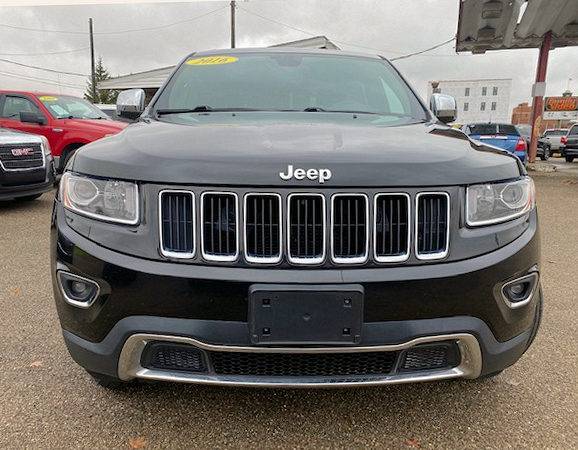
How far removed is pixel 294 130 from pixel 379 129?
396 millimetres

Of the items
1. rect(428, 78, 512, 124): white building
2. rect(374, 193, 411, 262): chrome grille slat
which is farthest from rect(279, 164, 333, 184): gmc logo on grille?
rect(428, 78, 512, 124): white building

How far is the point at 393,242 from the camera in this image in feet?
5.49

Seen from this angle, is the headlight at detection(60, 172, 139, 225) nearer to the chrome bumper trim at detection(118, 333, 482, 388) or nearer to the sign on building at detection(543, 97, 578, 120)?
the chrome bumper trim at detection(118, 333, 482, 388)

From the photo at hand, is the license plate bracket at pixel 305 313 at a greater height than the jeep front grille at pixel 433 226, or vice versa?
the jeep front grille at pixel 433 226

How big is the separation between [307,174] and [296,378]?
28.0 inches

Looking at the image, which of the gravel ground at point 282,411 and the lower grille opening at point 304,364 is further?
the gravel ground at point 282,411

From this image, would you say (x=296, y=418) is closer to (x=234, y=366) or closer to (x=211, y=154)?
(x=234, y=366)

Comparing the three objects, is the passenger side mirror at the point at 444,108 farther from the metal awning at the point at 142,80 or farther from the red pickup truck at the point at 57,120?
the metal awning at the point at 142,80

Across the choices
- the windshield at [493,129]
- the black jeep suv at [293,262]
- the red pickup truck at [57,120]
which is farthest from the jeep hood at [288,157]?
the windshield at [493,129]

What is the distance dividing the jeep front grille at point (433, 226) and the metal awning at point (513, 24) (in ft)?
39.8

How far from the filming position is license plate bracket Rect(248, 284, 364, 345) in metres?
1.59

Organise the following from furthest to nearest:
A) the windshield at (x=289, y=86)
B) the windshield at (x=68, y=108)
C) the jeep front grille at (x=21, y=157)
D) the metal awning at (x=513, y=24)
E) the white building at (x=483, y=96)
Result: 1. the white building at (x=483, y=96)
2. the metal awning at (x=513, y=24)
3. the windshield at (x=68, y=108)
4. the jeep front grille at (x=21, y=157)
5. the windshield at (x=289, y=86)

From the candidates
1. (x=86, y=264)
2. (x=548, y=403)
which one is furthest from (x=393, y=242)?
(x=548, y=403)

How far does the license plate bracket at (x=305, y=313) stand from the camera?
1.59m
